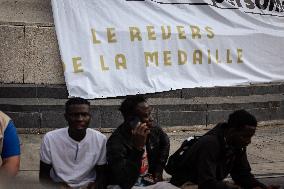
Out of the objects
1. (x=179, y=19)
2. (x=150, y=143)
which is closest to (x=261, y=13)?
(x=179, y=19)

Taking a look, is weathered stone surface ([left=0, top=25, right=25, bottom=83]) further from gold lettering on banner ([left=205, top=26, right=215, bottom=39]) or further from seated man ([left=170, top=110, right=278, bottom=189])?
seated man ([left=170, top=110, right=278, bottom=189])

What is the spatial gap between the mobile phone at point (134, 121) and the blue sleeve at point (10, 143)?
84 cm

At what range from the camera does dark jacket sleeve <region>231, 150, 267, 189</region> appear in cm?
364

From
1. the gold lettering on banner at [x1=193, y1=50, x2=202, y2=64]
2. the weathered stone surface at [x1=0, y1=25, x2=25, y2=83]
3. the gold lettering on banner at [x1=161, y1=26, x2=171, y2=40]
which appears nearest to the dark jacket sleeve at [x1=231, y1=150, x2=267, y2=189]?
the gold lettering on banner at [x1=161, y1=26, x2=171, y2=40]

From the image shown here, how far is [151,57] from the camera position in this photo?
23.4 feet

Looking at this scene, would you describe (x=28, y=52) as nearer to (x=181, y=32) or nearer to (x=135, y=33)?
(x=135, y=33)

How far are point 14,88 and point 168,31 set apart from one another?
2.43 m

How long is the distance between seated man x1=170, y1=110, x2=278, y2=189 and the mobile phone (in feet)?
1.42

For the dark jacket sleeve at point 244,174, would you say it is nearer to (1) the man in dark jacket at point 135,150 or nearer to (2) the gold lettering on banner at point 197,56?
(1) the man in dark jacket at point 135,150

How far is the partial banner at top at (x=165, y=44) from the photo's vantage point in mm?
6730

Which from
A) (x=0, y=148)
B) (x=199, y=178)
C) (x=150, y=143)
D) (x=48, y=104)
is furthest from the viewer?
(x=48, y=104)

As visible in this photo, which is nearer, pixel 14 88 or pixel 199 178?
pixel 199 178

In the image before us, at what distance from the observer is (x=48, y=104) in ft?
21.9

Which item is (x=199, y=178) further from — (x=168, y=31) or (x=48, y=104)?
(x=168, y=31)
